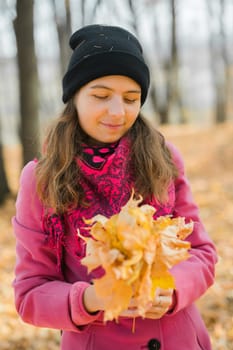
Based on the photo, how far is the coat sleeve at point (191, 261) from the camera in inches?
73.2

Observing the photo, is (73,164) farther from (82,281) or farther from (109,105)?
(82,281)

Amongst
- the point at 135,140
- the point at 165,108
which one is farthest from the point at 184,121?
the point at 135,140

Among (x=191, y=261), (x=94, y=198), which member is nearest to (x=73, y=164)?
(x=94, y=198)

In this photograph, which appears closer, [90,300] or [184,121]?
[90,300]

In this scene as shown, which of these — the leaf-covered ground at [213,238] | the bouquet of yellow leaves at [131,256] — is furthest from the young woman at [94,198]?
the leaf-covered ground at [213,238]

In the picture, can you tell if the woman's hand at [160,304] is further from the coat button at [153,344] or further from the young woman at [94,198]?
the coat button at [153,344]

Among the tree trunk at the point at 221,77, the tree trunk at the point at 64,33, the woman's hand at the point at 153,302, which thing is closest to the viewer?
the woman's hand at the point at 153,302

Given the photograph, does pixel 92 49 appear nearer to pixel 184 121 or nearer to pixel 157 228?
pixel 157 228

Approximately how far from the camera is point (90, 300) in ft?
5.49

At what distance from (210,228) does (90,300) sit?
189 inches

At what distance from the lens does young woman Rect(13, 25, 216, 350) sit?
6.11ft

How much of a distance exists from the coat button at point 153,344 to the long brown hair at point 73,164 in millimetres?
560

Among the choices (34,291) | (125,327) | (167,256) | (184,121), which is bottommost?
(184,121)

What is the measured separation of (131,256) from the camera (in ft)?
4.49
